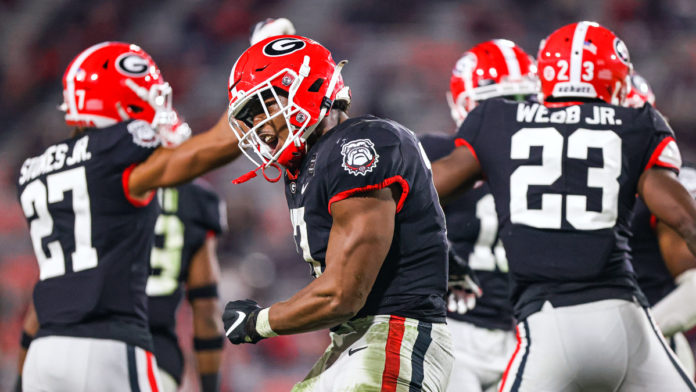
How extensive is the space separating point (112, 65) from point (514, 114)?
179 cm

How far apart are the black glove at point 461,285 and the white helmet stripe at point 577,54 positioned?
0.88 m

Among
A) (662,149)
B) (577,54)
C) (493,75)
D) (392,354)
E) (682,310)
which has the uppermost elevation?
(577,54)

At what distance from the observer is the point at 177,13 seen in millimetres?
10453

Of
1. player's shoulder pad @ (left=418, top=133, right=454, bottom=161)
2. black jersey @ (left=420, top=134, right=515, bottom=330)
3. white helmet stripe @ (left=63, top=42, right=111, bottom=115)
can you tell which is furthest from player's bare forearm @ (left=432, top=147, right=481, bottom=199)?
white helmet stripe @ (left=63, top=42, right=111, bottom=115)

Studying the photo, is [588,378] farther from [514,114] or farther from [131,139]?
[131,139]

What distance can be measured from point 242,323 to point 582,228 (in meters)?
1.41

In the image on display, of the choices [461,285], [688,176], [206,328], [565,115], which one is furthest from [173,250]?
[688,176]

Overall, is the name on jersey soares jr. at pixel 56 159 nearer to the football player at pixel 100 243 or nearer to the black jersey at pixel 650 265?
the football player at pixel 100 243

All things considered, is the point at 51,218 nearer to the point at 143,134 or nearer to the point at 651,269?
the point at 143,134

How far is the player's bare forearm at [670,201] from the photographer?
10.3 ft

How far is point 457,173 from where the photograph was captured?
3.47 metres

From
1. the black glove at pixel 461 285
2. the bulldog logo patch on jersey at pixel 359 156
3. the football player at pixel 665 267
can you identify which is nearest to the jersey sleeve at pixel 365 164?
the bulldog logo patch on jersey at pixel 359 156

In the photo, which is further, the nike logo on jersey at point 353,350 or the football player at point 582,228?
the football player at point 582,228

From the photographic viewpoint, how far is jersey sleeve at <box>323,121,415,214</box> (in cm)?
229
